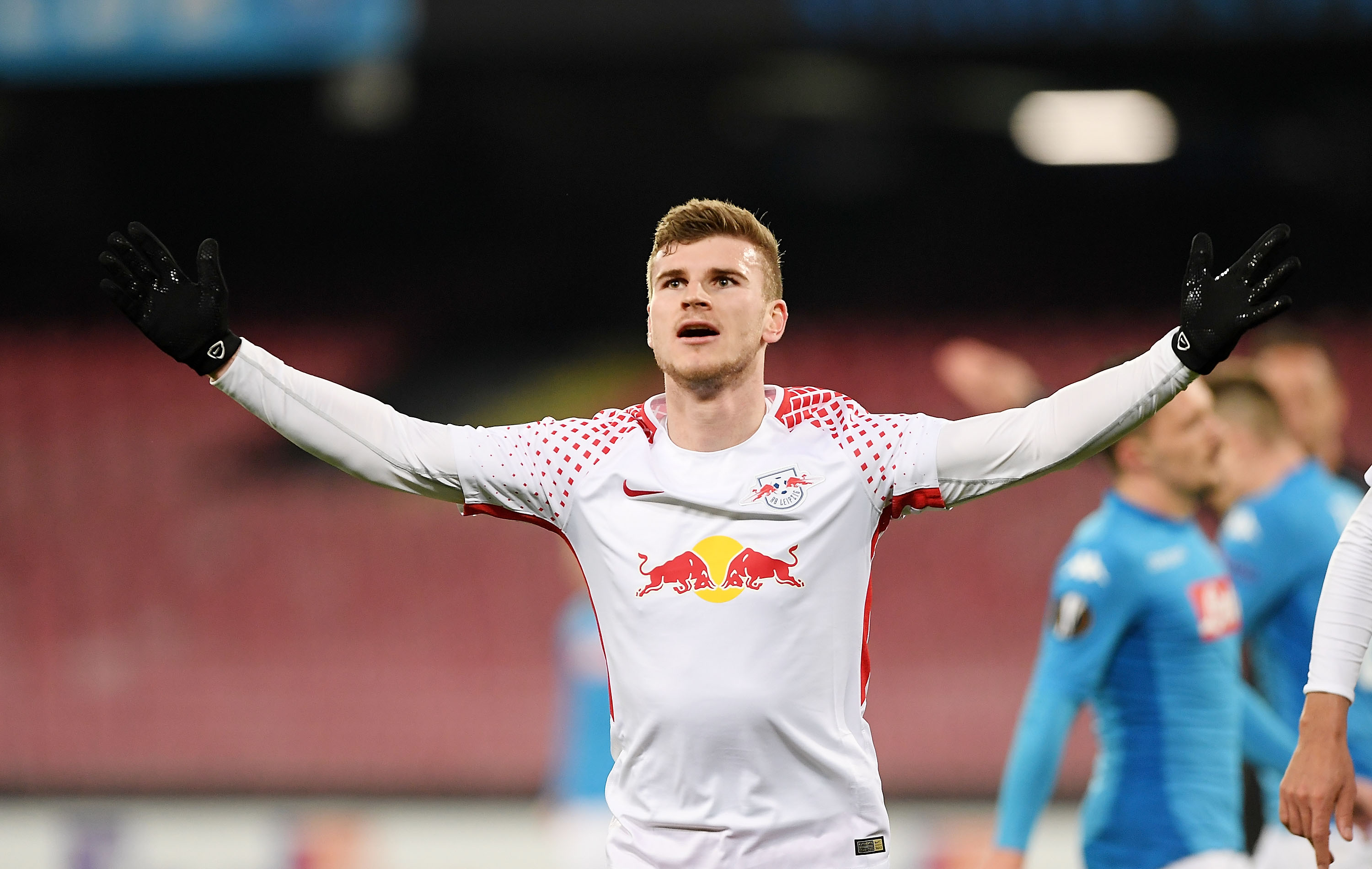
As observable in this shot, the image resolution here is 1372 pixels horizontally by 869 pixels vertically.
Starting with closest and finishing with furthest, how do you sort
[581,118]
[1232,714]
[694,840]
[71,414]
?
1. [694,840]
2. [1232,714]
3. [581,118]
4. [71,414]

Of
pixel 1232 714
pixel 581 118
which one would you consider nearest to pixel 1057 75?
pixel 581 118

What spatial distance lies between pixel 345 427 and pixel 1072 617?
2.64 m

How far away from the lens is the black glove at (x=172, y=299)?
241 centimetres

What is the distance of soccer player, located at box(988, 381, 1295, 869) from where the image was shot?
414 cm

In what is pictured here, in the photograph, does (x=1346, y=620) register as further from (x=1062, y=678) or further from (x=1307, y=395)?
(x=1307, y=395)

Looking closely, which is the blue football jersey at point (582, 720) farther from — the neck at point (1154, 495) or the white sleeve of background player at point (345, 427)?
the white sleeve of background player at point (345, 427)

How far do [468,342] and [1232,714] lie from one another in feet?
14.1

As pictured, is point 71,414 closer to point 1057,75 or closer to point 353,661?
point 353,661

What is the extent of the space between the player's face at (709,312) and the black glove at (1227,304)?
782mm

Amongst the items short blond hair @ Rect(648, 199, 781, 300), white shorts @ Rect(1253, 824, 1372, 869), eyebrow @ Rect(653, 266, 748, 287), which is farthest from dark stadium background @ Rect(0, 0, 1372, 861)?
eyebrow @ Rect(653, 266, 748, 287)

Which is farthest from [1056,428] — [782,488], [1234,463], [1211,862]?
[1234,463]

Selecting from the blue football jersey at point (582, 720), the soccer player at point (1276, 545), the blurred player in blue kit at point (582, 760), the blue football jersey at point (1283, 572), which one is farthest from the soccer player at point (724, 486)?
the blurred player in blue kit at point (582, 760)

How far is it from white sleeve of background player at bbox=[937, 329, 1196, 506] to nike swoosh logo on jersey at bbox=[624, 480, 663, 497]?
0.53 m

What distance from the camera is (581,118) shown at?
22.5 ft
